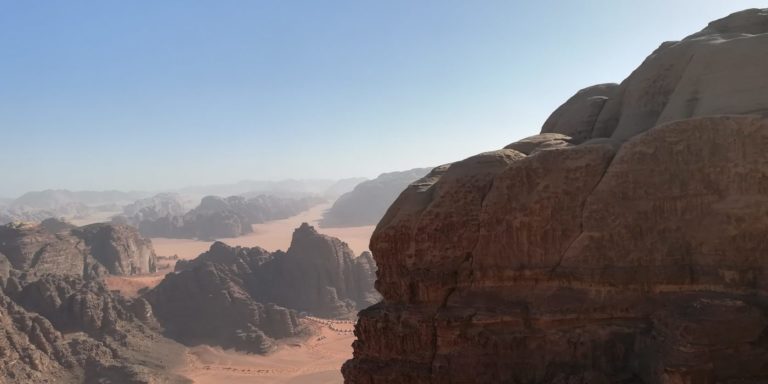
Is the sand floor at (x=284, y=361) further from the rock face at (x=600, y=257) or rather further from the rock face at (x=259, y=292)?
the rock face at (x=600, y=257)

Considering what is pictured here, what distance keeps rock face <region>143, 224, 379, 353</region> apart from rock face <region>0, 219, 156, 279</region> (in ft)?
25.0

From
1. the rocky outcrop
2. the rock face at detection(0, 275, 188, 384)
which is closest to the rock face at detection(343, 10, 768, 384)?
the rock face at detection(0, 275, 188, 384)

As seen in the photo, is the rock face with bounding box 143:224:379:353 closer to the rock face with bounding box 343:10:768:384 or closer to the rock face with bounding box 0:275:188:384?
the rock face with bounding box 0:275:188:384

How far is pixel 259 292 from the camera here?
4388 centimetres

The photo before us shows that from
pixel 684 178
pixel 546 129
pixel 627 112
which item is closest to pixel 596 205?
pixel 684 178

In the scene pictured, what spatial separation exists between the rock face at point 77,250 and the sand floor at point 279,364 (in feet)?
52.7

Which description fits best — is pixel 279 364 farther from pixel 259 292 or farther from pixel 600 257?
pixel 600 257

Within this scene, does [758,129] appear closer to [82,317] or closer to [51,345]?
[51,345]

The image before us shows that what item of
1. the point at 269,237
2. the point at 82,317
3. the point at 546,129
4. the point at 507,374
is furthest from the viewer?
the point at 269,237

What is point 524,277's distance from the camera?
415 inches

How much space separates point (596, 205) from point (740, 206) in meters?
2.22

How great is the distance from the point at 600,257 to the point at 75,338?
28679 mm

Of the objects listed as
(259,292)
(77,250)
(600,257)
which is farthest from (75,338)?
(600,257)

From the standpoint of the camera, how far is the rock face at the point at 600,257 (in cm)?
908
